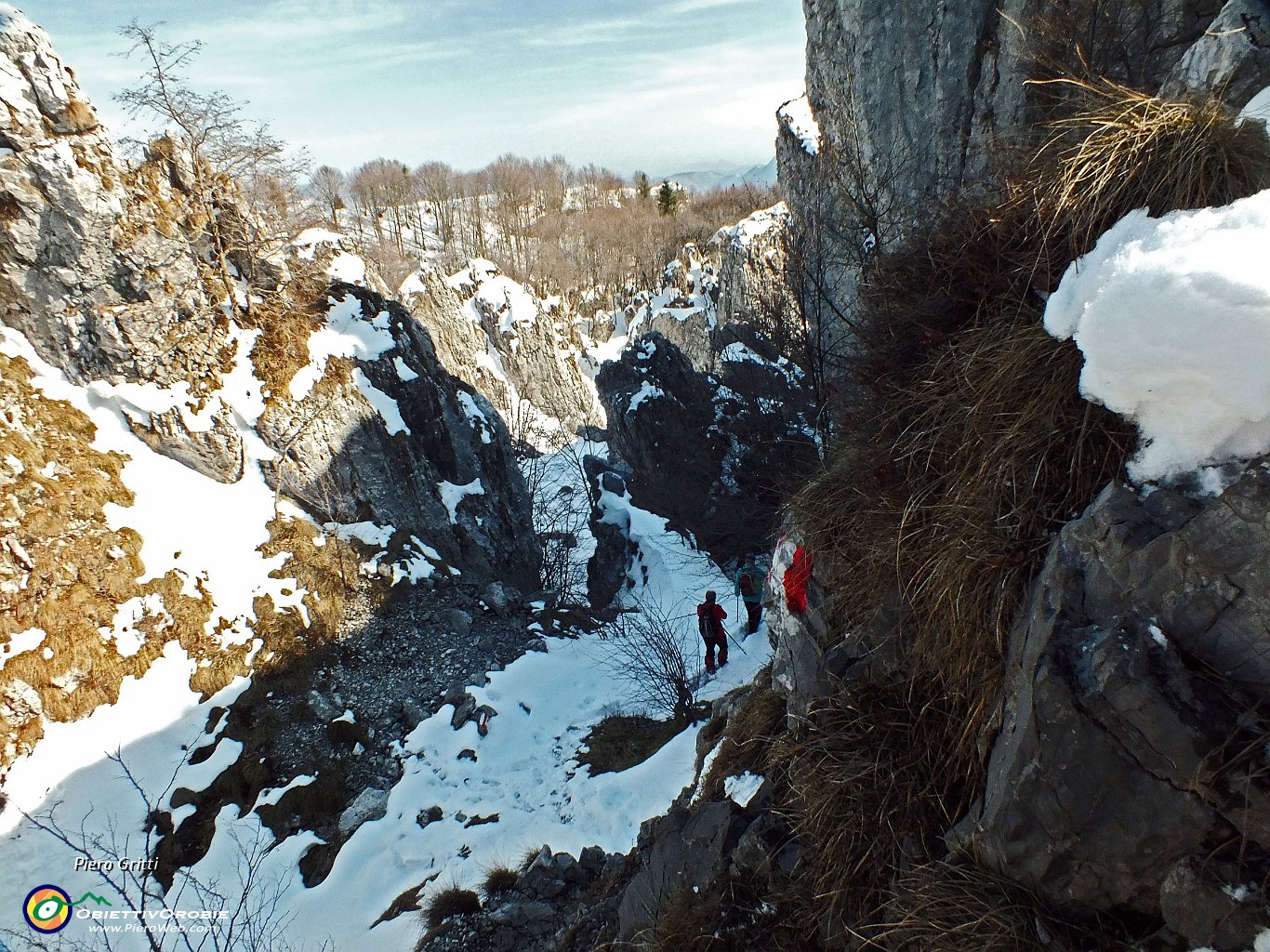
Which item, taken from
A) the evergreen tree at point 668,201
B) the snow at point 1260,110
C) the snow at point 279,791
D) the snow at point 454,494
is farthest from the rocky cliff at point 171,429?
the evergreen tree at point 668,201

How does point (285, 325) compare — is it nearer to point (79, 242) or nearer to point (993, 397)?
point (79, 242)

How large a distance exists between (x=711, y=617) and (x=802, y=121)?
49.2 ft

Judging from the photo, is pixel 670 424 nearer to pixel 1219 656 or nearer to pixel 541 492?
pixel 541 492

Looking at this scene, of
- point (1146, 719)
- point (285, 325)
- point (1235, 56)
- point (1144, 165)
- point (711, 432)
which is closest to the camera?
point (1146, 719)

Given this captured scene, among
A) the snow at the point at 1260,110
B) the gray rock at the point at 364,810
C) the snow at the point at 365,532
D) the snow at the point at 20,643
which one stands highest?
the snow at the point at 1260,110

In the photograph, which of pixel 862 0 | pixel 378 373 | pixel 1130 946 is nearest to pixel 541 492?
pixel 378 373

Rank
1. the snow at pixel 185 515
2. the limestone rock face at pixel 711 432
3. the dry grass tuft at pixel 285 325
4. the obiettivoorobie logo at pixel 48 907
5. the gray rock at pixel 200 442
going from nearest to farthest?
the obiettivoorobie logo at pixel 48 907 → the snow at pixel 185 515 → the gray rock at pixel 200 442 → the dry grass tuft at pixel 285 325 → the limestone rock face at pixel 711 432

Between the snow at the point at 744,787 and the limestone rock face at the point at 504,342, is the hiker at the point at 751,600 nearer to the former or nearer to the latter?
the snow at the point at 744,787

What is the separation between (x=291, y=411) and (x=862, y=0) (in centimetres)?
1434

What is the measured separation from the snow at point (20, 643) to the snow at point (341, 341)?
6.17 m

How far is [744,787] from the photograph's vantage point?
4367 mm

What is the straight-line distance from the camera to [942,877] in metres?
2.65

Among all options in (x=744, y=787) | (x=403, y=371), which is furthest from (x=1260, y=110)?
(x=403, y=371)

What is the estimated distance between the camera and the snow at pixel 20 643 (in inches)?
368
